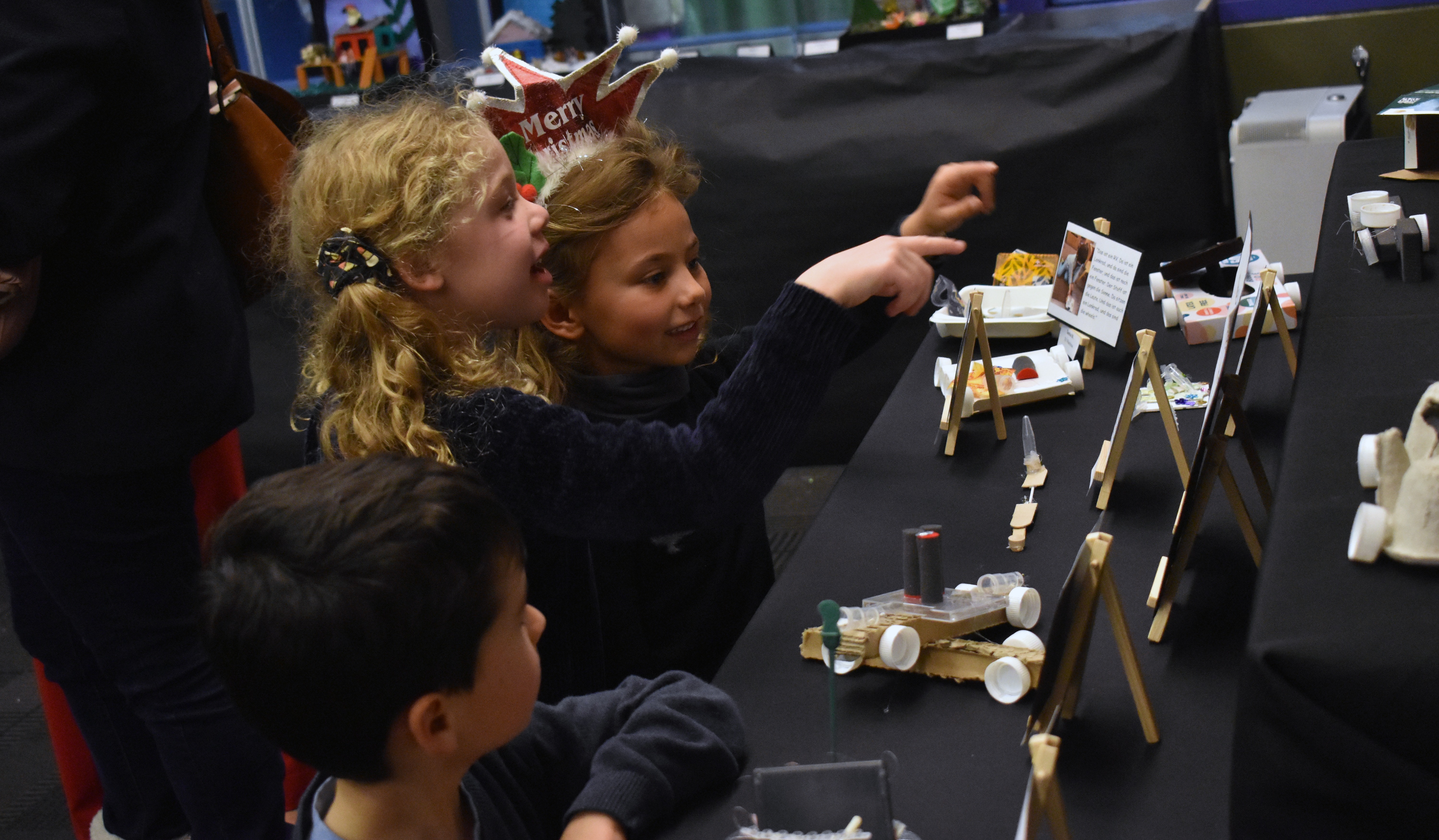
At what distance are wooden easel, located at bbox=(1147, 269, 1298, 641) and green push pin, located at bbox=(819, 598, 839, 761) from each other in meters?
0.34

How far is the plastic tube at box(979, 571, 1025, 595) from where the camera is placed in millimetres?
1237

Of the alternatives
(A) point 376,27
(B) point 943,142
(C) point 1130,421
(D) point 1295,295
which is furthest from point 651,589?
(A) point 376,27

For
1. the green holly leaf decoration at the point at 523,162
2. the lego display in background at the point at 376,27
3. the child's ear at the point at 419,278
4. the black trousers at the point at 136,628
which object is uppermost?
the lego display in background at the point at 376,27

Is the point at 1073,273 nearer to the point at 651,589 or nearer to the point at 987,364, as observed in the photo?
the point at 987,364

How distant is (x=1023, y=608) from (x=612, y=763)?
45cm

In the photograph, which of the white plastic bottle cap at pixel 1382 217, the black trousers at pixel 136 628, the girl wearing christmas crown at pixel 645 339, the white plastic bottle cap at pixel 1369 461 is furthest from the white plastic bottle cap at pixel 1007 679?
the black trousers at pixel 136 628

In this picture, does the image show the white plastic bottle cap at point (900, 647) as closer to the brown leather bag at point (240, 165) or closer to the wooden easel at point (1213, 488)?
the wooden easel at point (1213, 488)

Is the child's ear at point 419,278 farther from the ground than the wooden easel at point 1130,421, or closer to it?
farther from the ground

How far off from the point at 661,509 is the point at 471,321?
32 centimetres

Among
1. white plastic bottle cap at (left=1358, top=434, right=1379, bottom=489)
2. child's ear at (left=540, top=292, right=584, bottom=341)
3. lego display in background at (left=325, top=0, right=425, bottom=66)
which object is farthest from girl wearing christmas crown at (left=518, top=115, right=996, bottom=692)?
lego display in background at (left=325, top=0, right=425, bottom=66)

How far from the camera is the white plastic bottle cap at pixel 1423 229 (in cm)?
142

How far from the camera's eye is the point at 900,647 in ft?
3.72

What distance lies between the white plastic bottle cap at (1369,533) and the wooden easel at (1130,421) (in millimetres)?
610

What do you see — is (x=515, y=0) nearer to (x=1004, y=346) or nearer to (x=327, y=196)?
(x=1004, y=346)
